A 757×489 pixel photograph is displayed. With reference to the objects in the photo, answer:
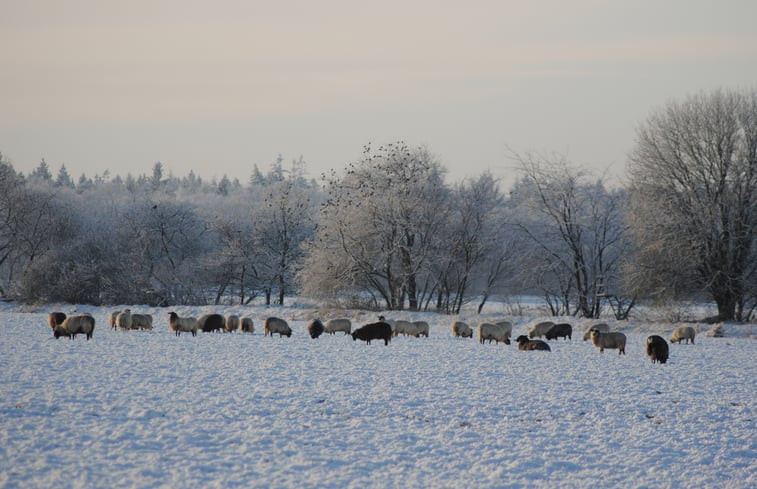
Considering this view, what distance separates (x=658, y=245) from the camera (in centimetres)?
3238

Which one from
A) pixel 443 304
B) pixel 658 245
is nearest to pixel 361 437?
pixel 658 245

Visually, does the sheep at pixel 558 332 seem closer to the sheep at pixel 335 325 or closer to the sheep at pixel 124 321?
the sheep at pixel 335 325

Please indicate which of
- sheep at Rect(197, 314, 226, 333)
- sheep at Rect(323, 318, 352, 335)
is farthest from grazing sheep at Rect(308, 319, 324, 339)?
sheep at Rect(197, 314, 226, 333)

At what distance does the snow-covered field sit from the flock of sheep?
9.86 ft

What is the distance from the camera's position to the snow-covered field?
919 centimetres

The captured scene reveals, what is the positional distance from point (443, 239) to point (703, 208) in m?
15.9

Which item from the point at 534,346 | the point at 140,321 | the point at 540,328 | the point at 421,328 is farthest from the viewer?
the point at 140,321

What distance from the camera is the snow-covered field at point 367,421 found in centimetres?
919

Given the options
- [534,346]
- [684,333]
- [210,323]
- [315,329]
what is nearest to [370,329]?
[315,329]

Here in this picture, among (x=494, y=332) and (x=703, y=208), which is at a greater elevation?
(x=703, y=208)

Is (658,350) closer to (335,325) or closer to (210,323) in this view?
(335,325)

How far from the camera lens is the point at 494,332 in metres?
26.7

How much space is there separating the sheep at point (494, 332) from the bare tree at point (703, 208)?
410 inches

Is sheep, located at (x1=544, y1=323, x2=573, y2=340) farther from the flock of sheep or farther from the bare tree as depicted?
the bare tree
